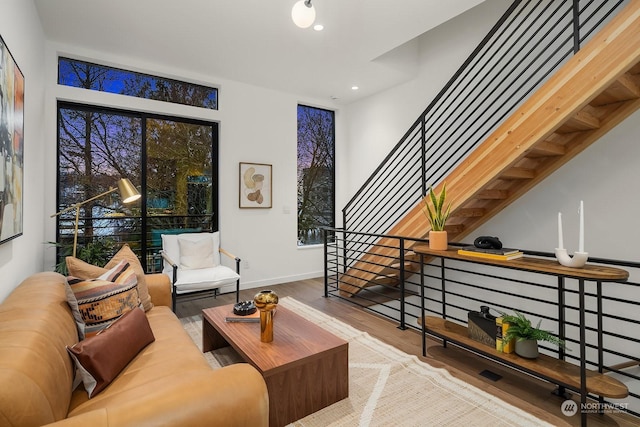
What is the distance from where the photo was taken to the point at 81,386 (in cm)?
150

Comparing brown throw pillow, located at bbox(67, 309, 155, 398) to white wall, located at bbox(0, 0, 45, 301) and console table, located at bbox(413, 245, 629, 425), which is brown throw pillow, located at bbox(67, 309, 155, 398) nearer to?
white wall, located at bbox(0, 0, 45, 301)

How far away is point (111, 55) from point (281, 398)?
4.04 meters

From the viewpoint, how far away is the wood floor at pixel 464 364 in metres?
1.85

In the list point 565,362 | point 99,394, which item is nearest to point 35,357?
point 99,394

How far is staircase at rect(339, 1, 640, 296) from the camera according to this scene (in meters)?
2.04

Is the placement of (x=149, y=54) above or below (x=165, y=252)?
above

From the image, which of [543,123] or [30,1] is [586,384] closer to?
[543,123]

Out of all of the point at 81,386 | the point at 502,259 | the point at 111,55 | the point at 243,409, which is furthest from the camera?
the point at 111,55

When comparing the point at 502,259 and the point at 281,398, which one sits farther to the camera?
the point at 502,259

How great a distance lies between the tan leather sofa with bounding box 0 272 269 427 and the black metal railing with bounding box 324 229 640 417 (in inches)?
69.0

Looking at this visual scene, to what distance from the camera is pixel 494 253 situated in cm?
211

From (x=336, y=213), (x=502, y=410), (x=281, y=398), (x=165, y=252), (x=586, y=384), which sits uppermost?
(x=336, y=213)

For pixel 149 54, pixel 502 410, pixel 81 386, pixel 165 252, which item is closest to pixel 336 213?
pixel 165 252

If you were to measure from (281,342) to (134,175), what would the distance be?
10.3 ft
